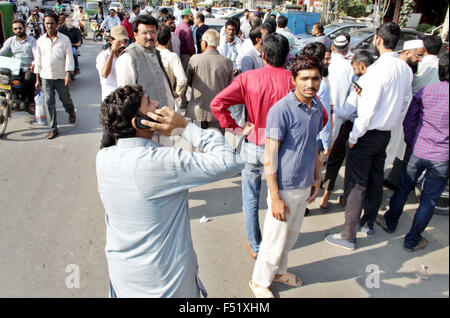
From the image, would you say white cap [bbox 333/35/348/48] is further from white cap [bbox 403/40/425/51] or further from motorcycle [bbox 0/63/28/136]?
motorcycle [bbox 0/63/28/136]

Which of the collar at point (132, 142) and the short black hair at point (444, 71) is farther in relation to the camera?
the collar at point (132, 142)

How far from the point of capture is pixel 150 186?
53.6 inches

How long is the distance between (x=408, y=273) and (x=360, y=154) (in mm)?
1701

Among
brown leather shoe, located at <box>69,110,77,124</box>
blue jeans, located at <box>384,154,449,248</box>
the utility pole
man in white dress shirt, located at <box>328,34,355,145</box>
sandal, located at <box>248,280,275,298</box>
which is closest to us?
blue jeans, located at <box>384,154,449,248</box>

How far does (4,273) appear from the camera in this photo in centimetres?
275

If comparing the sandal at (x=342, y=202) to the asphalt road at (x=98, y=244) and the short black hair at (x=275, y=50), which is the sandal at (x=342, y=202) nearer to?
the asphalt road at (x=98, y=244)

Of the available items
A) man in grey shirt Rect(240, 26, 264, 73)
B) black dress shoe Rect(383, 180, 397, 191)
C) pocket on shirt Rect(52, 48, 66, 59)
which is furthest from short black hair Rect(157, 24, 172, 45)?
black dress shoe Rect(383, 180, 397, 191)

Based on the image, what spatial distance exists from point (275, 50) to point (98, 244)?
7.55 ft

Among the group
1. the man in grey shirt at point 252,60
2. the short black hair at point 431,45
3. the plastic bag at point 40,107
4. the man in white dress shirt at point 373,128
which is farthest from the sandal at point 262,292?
the plastic bag at point 40,107

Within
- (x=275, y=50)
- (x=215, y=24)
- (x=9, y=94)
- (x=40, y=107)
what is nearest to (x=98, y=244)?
(x=275, y=50)

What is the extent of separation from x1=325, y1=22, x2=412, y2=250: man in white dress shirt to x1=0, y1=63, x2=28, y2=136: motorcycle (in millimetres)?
5158

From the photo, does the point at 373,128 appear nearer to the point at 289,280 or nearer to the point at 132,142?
the point at 289,280

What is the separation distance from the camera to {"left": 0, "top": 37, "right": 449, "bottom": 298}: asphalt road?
8.38 feet

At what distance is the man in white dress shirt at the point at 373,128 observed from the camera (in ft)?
8.34
